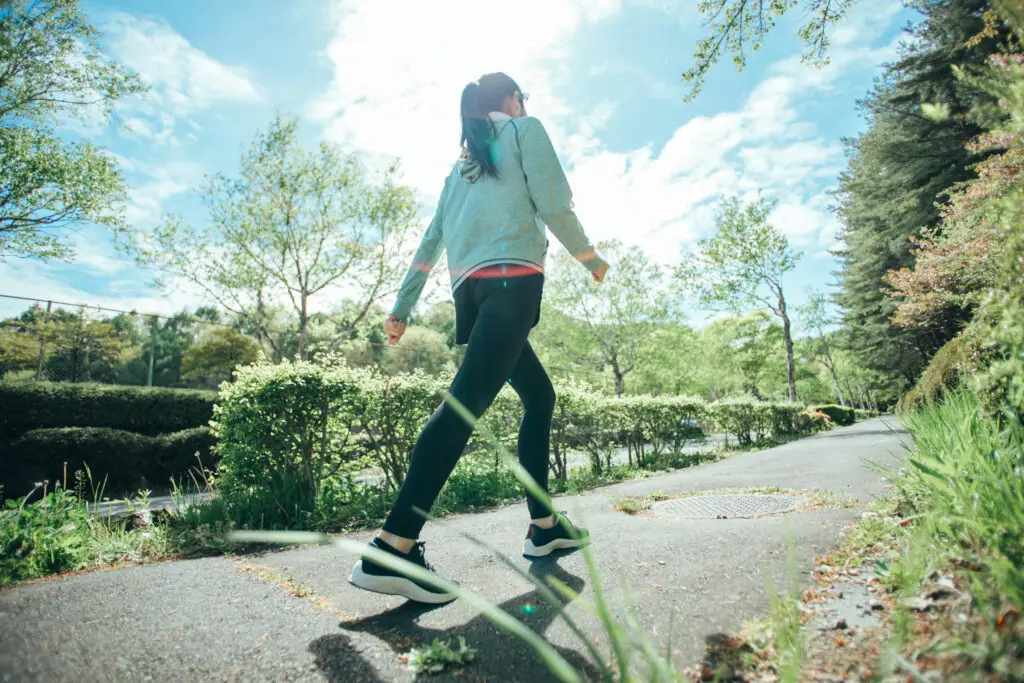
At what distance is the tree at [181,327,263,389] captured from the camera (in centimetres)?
2853

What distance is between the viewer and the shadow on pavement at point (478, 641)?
1.32 m

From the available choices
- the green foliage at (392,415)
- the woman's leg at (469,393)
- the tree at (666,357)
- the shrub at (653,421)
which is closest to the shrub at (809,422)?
the tree at (666,357)

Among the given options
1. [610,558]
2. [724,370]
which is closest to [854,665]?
[610,558]

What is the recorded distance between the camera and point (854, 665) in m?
1.11

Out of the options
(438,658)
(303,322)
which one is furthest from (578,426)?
(303,322)

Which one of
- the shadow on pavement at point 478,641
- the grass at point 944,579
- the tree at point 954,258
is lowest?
the shadow on pavement at point 478,641

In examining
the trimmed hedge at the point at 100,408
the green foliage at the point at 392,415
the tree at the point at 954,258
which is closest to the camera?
the green foliage at the point at 392,415

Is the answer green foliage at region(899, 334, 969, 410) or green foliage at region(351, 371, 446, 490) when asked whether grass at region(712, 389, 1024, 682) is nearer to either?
green foliage at region(899, 334, 969, 410)

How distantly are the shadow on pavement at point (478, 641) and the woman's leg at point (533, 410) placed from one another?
706 mm

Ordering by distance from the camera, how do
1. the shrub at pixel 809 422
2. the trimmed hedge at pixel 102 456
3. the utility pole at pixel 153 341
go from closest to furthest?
1. the trimmed hedge at pixel 102 456
2. the utility pole at pixel 153 341
3. the shrub at pixel 809 422

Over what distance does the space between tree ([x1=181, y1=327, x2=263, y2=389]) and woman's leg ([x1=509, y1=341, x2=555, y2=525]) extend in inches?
1180

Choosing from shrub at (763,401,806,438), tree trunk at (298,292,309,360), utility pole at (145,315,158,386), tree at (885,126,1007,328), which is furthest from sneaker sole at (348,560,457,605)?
utility pole at (145,315,158,386)

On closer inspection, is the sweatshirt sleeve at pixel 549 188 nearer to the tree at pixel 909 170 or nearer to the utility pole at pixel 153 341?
the tree at pixel 909 170

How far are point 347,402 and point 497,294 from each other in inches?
126
